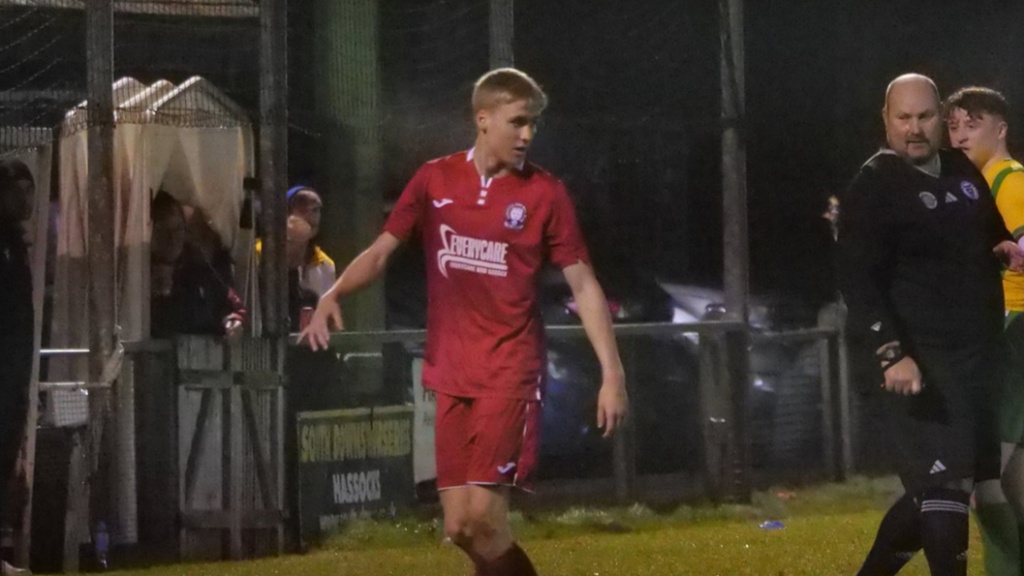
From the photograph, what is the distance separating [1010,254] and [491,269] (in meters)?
2.04

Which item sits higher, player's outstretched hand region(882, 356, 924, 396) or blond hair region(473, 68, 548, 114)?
blond hair region(473, 68, 548, 114)

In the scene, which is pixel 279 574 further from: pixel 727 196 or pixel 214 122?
pixel 727 196

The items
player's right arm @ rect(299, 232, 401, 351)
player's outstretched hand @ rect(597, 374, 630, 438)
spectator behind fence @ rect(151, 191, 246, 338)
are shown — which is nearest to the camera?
player's outstretched hand @ rect(597, 374, 630, 438)

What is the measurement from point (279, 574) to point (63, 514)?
4.63 ft

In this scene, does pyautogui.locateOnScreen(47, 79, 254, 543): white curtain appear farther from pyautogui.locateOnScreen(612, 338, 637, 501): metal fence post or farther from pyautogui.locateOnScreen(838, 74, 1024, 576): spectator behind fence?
pyautogui.locateOnScreen(838, 74, 1024, 576): spectator behind fence

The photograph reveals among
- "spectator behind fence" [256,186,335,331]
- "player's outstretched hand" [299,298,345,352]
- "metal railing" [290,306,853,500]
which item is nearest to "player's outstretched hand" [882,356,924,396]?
"player's outstretched hand" [299,298,345,352]

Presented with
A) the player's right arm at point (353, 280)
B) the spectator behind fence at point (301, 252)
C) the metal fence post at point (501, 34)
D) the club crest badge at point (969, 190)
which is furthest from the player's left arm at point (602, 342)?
the metal fence post at point (501, 34)

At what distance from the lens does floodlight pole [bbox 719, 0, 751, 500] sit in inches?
486

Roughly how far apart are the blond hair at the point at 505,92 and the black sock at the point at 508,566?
1.59 meters

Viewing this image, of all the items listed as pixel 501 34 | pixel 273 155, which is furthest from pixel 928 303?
pixel 501 34

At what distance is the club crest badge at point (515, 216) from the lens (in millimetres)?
6180

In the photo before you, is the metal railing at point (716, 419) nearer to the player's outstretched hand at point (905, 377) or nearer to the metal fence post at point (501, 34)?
the metal fence post at point (501, 34)

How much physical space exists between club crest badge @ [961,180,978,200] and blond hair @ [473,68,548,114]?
5.35 ft

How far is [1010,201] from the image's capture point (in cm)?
715
